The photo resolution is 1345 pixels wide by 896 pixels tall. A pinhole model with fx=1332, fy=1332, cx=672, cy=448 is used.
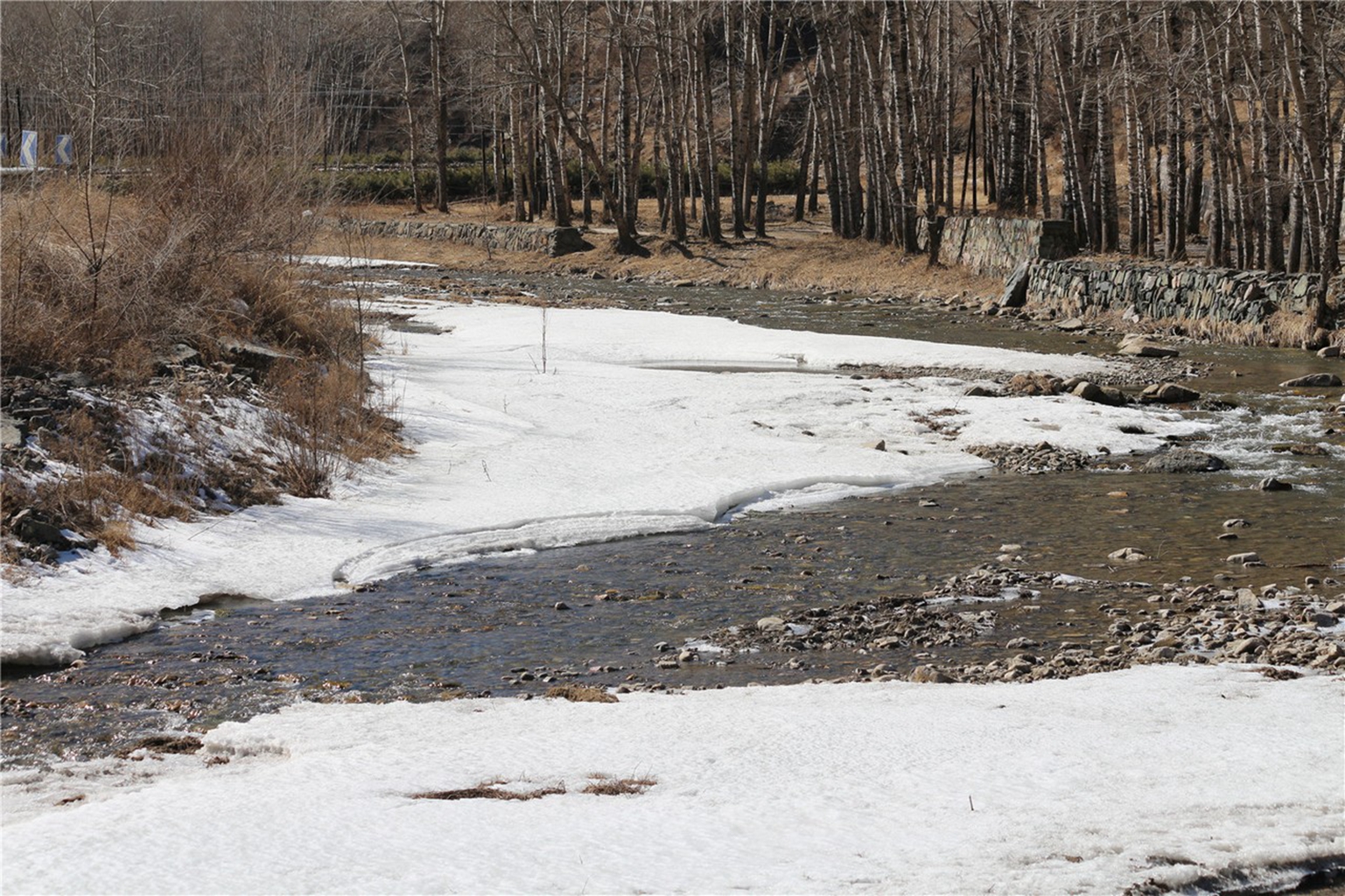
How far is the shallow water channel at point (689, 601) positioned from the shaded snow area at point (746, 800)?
685 mm

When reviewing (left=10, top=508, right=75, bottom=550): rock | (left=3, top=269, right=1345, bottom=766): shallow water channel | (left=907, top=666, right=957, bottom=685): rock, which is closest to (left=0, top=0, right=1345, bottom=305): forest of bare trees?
(left=10, top=508, right=75, bottom=550): rock

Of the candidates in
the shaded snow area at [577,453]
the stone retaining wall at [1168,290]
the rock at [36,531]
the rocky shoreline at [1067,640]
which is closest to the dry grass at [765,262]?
the stone retaining wall at [1168,290]

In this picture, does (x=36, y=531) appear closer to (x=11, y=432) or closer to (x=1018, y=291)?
(x=11, y=432)

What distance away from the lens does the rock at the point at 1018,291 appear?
25.5m

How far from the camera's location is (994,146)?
130ft

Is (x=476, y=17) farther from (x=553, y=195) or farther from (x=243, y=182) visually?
(x=243, y=182)

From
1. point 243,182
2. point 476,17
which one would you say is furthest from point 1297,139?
point 476,17

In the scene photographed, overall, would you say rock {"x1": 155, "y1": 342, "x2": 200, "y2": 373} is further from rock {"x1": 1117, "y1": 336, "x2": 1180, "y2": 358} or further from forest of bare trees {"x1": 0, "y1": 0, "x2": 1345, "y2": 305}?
rock {"x1": 1117, "y1": 336, "x2": 1180, "y2": 358}

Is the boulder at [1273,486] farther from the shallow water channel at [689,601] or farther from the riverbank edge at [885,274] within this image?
the riverbank edge at [885,274]

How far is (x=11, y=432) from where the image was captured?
29.6 ft

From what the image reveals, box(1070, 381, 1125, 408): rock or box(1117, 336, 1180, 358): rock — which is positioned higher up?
box(1117, 336, 1180, 358): rock

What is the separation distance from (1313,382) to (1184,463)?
554 cm

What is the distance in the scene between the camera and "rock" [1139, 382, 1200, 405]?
15.5m

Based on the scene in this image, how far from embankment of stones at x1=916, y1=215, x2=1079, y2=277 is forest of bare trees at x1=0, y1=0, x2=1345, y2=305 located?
1.03 m
